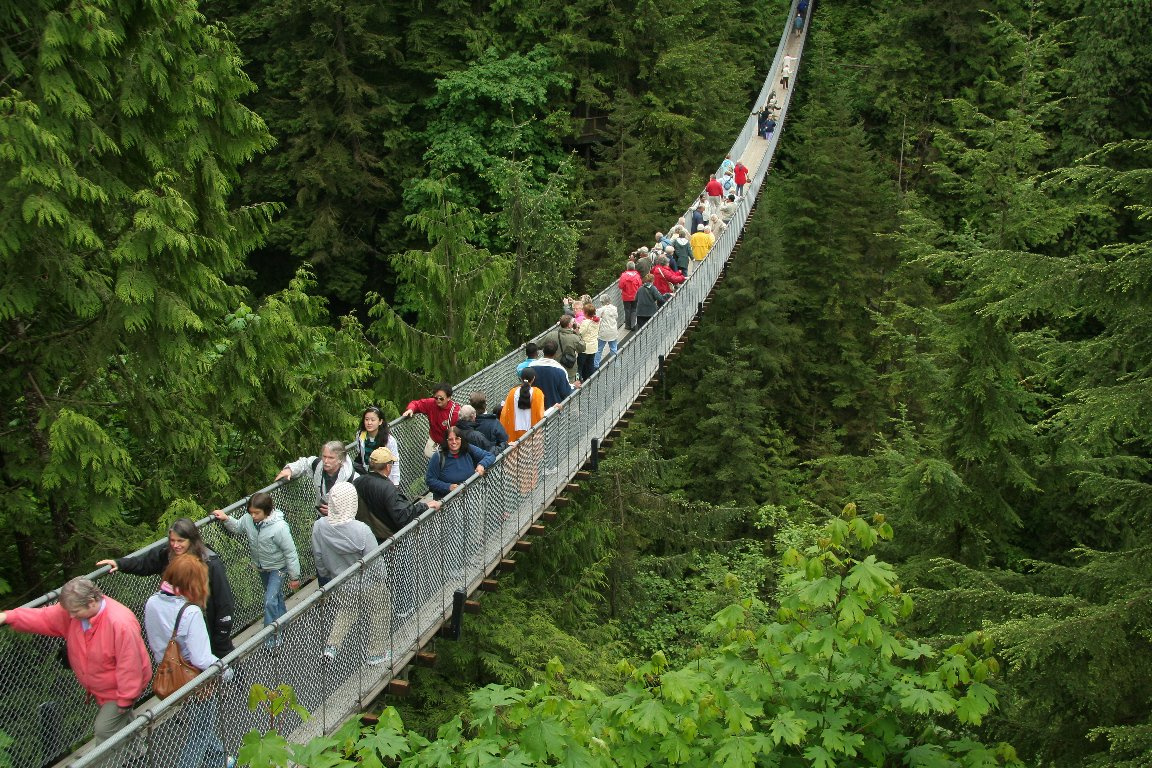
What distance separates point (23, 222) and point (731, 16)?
2856 centimetres

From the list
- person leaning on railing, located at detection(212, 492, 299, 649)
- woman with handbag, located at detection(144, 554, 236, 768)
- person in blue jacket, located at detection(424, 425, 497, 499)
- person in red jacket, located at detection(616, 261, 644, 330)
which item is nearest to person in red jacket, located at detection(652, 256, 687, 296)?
person in red jacket, located at detection(616, 261, 644, 330)

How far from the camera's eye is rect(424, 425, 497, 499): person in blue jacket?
7.08m

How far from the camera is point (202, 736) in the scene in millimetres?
4406

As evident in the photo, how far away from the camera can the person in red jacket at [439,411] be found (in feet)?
24.7

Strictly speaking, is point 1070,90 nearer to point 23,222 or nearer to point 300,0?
point 300,0

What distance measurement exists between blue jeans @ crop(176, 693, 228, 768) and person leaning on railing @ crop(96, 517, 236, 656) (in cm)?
47

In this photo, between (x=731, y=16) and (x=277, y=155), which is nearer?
(x=277, y=155)

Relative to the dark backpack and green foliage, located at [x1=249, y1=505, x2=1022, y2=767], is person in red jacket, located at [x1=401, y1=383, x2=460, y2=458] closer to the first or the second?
the dark backpack

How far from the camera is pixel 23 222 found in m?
6.39

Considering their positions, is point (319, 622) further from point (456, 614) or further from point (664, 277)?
point (664, 277)

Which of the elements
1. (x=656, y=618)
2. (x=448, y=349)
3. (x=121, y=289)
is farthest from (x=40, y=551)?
(x=656, y=618)

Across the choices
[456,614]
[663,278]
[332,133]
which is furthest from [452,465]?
[332,133]

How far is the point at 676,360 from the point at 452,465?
1729cm

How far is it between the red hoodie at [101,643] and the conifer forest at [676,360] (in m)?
1.21
